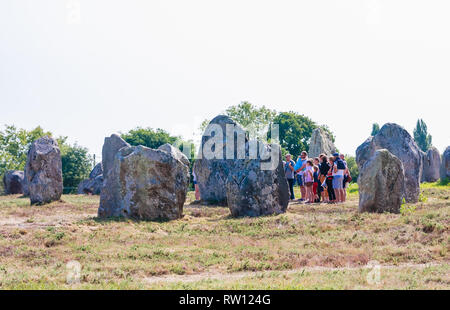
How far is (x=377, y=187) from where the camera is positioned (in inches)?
613

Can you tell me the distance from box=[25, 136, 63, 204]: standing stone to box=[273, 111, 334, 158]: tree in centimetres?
4222

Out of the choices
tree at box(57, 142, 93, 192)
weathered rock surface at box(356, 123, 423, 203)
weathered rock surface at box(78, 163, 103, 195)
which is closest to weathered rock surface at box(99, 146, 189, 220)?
weathered rock surface at box(356, 123, 423, 203)

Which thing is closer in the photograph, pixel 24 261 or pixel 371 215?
pixel 24 261

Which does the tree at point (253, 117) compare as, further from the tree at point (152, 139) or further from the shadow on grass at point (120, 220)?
Answer: the shadow on grass at point (120, 220)

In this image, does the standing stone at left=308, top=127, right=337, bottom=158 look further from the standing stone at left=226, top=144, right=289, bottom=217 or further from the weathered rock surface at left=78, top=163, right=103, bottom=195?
the standing stone at left=226, top=144, right=289, bottom=217

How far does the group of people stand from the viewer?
20219 mm

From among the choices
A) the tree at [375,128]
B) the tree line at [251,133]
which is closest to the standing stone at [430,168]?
the tree line at [251,133]

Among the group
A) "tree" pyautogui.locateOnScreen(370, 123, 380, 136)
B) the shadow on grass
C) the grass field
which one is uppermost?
"tree" pyautogui.locateOnScreen(370, 123, 380, 136)

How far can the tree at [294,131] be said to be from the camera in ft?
211

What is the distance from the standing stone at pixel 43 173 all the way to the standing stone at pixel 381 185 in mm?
13624

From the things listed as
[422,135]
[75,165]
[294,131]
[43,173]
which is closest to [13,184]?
[75,165]
